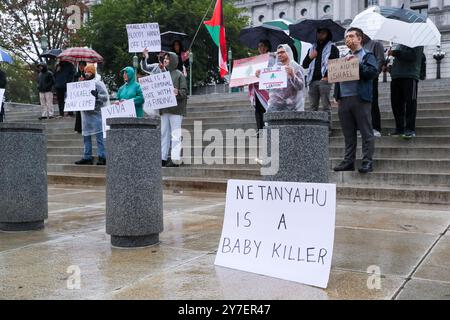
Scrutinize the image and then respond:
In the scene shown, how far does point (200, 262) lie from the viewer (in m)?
4.23

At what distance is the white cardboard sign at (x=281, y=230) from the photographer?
3643 mm

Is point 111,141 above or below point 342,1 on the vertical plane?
below

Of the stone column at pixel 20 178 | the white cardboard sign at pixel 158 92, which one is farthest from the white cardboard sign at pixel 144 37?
the stone column at pixel 20 178

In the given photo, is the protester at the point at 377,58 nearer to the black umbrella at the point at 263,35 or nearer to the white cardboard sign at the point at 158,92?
the black umbrella at the point at 263,35

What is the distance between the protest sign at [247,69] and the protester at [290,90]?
5.06 ft

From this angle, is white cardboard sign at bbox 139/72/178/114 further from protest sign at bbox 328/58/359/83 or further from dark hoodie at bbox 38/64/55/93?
dark hoodie at bbox 38/64/55/93

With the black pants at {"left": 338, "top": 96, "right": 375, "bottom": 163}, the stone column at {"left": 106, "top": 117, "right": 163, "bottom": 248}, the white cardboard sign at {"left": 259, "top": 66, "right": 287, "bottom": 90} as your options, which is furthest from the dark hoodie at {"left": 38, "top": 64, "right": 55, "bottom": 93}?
the stone column at {"left": 106, "top": 117, "right": 163, "bottom": 248}

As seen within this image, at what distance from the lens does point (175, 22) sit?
4197cm

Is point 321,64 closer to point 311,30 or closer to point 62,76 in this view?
point 311,30

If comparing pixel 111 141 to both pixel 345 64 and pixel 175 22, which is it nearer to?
pixel 345 64

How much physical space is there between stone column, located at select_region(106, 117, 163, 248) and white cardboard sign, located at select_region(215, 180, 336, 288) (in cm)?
93

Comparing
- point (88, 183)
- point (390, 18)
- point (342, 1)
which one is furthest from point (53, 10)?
point (342, 1)

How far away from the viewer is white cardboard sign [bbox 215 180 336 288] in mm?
3643
